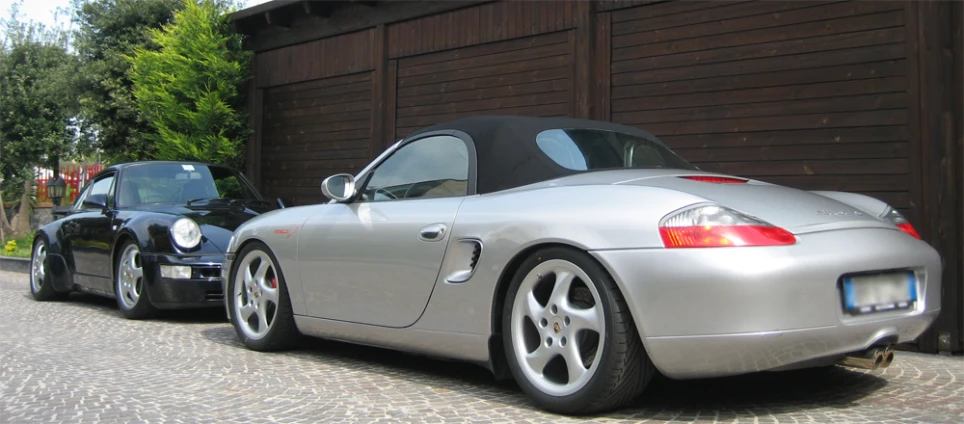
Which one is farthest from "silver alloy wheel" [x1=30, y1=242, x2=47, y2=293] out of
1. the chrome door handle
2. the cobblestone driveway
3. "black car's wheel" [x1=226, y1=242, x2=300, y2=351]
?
the chrome door handle

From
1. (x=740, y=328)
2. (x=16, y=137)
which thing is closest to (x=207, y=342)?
(x=740, y=328)

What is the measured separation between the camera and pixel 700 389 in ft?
13.6

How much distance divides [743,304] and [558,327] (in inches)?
30.9

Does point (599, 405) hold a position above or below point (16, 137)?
below

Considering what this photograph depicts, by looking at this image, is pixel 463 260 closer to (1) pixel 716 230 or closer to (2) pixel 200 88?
(1) pixel 716 230

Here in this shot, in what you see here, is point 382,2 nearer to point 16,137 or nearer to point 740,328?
point 740,328

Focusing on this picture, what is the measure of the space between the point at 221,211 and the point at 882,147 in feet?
17.0

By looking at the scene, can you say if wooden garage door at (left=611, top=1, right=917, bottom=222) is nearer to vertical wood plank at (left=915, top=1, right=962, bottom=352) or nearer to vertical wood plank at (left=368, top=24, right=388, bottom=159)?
vertical wood plank at (left=915, top=1, right=962, bottom=352)

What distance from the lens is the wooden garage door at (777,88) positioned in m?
6.05

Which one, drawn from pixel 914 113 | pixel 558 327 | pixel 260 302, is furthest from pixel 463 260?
pixel 914 113

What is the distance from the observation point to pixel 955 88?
559 cm

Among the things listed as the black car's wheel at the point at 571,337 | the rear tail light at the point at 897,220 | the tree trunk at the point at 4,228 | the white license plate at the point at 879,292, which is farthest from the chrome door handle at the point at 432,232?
the tree trunk at the point at 4,228

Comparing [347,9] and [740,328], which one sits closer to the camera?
[740,328]

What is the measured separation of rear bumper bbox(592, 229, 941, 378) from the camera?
316cm
